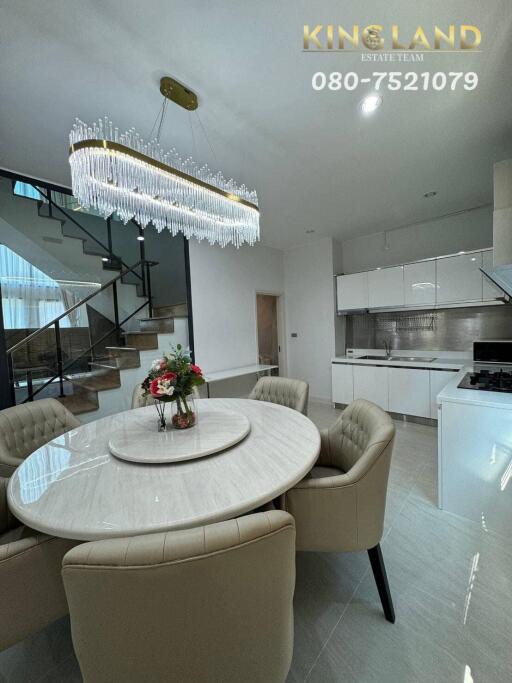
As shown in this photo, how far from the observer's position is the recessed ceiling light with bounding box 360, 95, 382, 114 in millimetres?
1767

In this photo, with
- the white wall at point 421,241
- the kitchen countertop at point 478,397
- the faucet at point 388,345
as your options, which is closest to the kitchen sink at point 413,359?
the faucet at point 388,345

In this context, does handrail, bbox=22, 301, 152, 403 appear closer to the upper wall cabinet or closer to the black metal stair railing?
the black metal stair railing

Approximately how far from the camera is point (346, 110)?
1.88 m

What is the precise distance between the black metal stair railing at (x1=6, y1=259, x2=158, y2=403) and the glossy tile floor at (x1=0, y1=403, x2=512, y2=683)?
210cm

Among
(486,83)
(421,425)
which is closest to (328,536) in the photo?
(486,83)

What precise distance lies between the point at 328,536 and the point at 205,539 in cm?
90

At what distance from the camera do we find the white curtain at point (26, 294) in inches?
102

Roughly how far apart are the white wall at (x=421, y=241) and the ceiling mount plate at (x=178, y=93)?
3.59 metres

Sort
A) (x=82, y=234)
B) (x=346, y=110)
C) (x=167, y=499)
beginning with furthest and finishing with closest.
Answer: (x=82, y=234), (x=346, y=110), (x=167, y=499)

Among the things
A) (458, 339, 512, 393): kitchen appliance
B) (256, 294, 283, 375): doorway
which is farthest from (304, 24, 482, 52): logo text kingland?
(256, 294, 283, 375): doorway

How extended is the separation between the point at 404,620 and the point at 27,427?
7.97 feet

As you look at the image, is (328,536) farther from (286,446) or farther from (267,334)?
(267,334)

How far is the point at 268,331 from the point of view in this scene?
5910 millimetres

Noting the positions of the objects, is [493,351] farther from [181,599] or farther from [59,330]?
[59,330]
